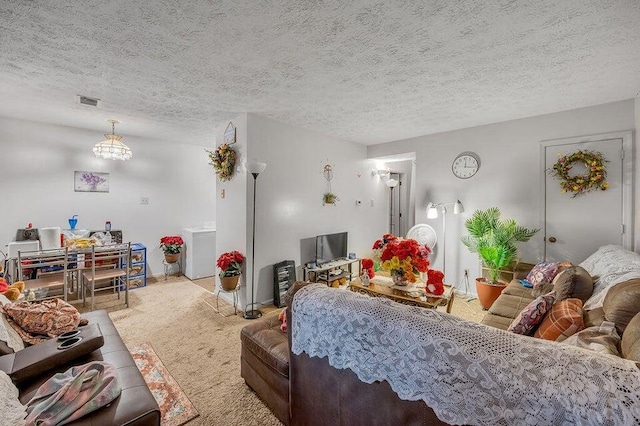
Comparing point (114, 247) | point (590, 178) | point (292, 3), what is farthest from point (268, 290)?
point (590, 178)

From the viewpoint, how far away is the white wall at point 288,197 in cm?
362

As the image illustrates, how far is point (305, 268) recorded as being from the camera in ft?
13.6

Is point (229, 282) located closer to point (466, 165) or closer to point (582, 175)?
point (466, 165)

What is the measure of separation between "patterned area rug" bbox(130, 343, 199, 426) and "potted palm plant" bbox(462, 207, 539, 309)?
3504 mm

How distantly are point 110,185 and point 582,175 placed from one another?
671 cm

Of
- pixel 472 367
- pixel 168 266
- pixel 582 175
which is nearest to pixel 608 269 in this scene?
pixel 582 175

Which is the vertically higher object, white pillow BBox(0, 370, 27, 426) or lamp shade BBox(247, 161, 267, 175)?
lamp shade BBox(247, 161, 267, 175)

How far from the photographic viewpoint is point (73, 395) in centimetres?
121

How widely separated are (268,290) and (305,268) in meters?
0.65

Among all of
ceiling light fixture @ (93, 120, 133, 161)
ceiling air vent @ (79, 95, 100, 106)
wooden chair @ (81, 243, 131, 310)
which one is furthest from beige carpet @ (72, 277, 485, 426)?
ceiling air vent @ (79, 95, 100, 106)

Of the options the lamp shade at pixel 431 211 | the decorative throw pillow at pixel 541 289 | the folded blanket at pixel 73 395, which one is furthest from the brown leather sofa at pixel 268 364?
the lamp shade at pixel 431 211

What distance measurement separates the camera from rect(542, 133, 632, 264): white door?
120 inches

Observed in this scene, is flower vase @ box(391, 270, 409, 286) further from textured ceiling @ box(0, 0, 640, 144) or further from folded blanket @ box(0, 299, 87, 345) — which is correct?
folded blanket @ box(0, 299, 87, 345)

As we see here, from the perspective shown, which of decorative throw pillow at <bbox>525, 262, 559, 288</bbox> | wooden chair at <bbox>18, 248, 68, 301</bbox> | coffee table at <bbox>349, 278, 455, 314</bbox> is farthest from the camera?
wooden chair at <bbox>18, 248, 68, 301</bbox>
